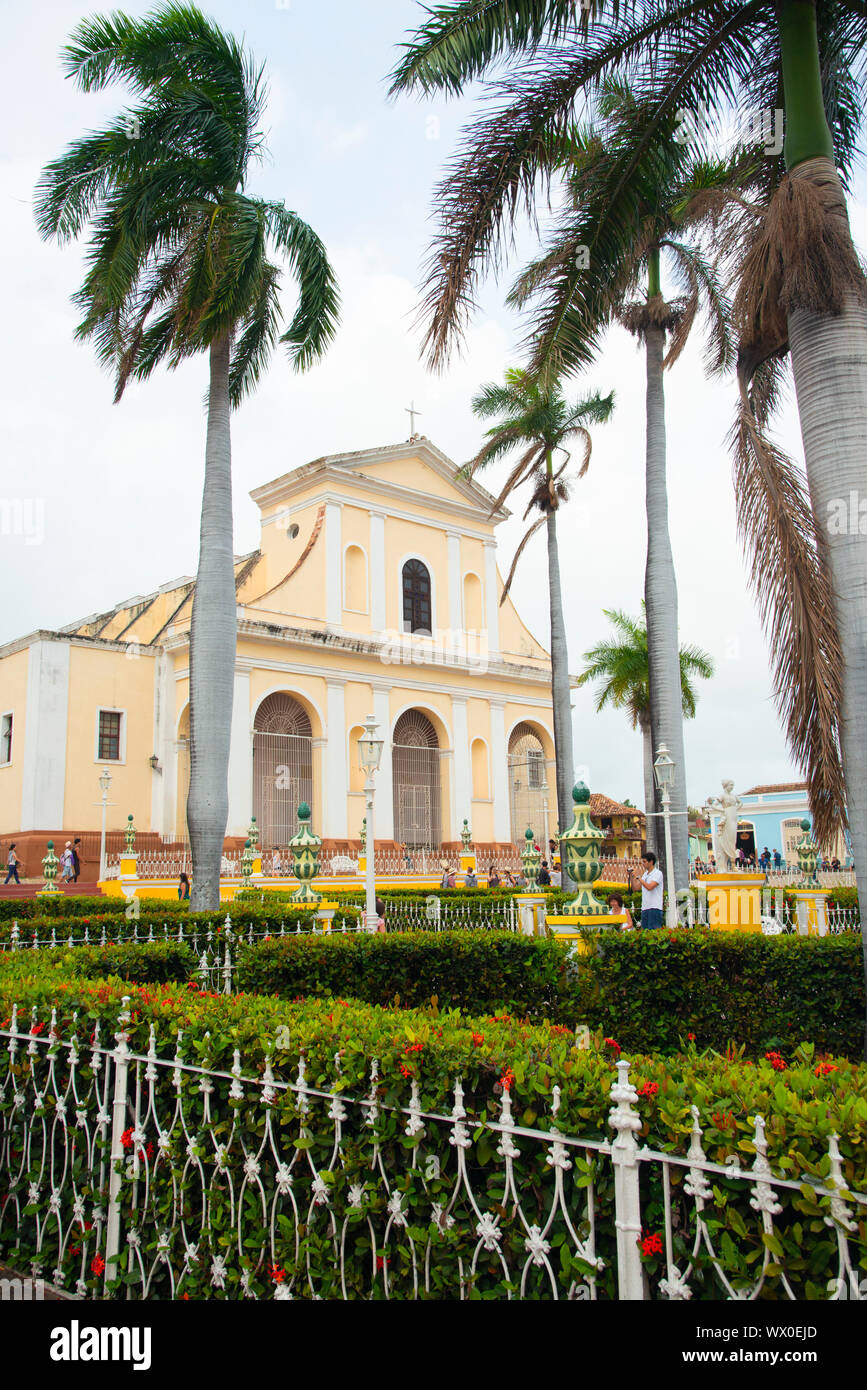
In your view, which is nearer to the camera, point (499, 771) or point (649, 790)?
point (649, 790)

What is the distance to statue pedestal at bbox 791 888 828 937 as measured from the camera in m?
12.5

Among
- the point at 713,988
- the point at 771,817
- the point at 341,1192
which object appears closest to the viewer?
the point at 341,1192

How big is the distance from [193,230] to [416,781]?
66.7 ft

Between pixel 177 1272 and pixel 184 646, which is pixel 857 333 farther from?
pixel 184 646

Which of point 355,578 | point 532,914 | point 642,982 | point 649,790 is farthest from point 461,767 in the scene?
point 642,982

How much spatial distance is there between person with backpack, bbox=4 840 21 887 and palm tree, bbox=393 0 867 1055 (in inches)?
756

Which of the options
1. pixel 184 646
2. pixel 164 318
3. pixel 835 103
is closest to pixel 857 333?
pixel 835 103

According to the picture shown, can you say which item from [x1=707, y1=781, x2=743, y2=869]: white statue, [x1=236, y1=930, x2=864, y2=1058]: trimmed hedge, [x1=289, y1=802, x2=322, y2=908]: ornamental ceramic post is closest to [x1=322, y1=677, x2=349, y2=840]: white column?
[x1=707, y1=781, x2=743, y2=869]: white statue

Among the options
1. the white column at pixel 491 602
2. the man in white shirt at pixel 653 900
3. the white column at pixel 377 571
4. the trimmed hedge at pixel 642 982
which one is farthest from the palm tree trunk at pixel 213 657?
the white column at pixel 491 602

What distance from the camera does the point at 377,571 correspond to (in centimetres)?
3011

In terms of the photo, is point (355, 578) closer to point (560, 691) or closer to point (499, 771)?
point (499, 771)

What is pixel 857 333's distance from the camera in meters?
5.46

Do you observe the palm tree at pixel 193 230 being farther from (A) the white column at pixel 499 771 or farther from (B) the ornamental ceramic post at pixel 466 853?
(A) the white column at pixel 499 771

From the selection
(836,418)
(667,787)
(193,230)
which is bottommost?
(667,787)
